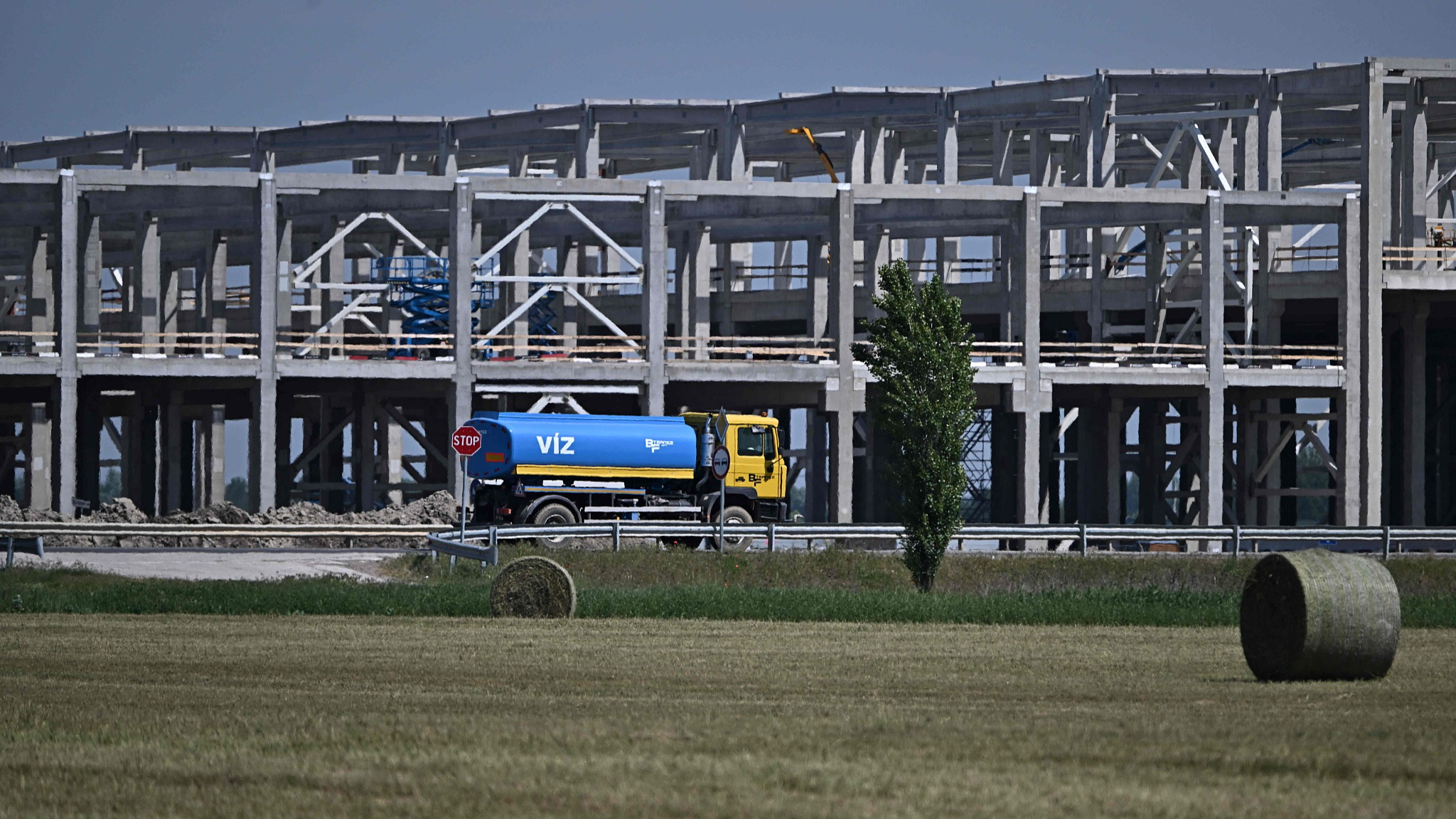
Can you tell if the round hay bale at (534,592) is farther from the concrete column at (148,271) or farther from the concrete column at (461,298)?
the concrete column at (148,271)

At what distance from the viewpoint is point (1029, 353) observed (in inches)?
1917

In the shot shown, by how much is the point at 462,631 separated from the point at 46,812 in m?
11.5

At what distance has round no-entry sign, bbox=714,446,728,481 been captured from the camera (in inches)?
1304

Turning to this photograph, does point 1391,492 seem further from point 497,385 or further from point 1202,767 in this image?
point 1202,767

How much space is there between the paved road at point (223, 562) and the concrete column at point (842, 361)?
14230 millimetres

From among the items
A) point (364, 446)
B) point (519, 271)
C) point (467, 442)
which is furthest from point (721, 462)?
point (519, 271)

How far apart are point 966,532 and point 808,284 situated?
73.1 ft

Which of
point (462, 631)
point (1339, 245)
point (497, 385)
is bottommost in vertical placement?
point (462, 631)

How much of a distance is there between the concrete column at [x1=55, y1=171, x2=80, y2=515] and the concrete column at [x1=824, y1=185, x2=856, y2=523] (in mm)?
19083

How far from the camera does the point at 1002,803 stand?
9656 mm

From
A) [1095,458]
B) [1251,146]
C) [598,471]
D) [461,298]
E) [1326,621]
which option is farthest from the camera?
[1095,458]

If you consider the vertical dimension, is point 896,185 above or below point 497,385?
above

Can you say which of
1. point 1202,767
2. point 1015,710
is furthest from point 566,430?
point 1202,767

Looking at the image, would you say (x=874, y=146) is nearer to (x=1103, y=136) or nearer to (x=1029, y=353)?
(x=1103, y=136)
